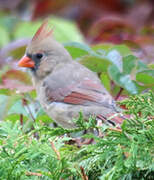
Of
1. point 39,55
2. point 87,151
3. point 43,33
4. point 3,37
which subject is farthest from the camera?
point 3,37

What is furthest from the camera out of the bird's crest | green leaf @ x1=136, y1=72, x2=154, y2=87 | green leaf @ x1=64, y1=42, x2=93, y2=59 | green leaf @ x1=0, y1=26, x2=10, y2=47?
green leaf @ x1=0, y1=26, x2=10, y2=47

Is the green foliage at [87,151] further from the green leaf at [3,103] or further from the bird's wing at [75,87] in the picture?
the bird's wing at [75,87]

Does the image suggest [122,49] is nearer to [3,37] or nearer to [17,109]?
[17,109]

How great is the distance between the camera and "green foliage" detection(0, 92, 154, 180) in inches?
44.7

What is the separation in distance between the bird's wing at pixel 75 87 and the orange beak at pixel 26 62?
15 cm

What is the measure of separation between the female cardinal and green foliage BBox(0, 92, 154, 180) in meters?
1.07

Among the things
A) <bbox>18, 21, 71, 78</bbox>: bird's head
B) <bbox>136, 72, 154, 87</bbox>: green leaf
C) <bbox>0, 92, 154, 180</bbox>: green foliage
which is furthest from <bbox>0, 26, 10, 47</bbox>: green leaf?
<bbox>0, 92, 154, 180</bbox>: green foliage

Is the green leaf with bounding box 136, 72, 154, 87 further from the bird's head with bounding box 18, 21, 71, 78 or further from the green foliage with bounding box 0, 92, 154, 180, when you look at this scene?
the bird's head with bounding box 18, 21, 71, 78

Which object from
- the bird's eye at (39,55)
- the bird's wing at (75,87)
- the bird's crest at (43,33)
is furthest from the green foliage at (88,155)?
the bird's eye at (39,55)

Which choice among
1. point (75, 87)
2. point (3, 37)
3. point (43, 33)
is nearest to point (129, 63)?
point (75, 87)

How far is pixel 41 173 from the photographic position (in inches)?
46.3

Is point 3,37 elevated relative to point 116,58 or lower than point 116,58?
lower

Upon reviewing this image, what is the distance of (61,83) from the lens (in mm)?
2795

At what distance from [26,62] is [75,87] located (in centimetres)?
38
